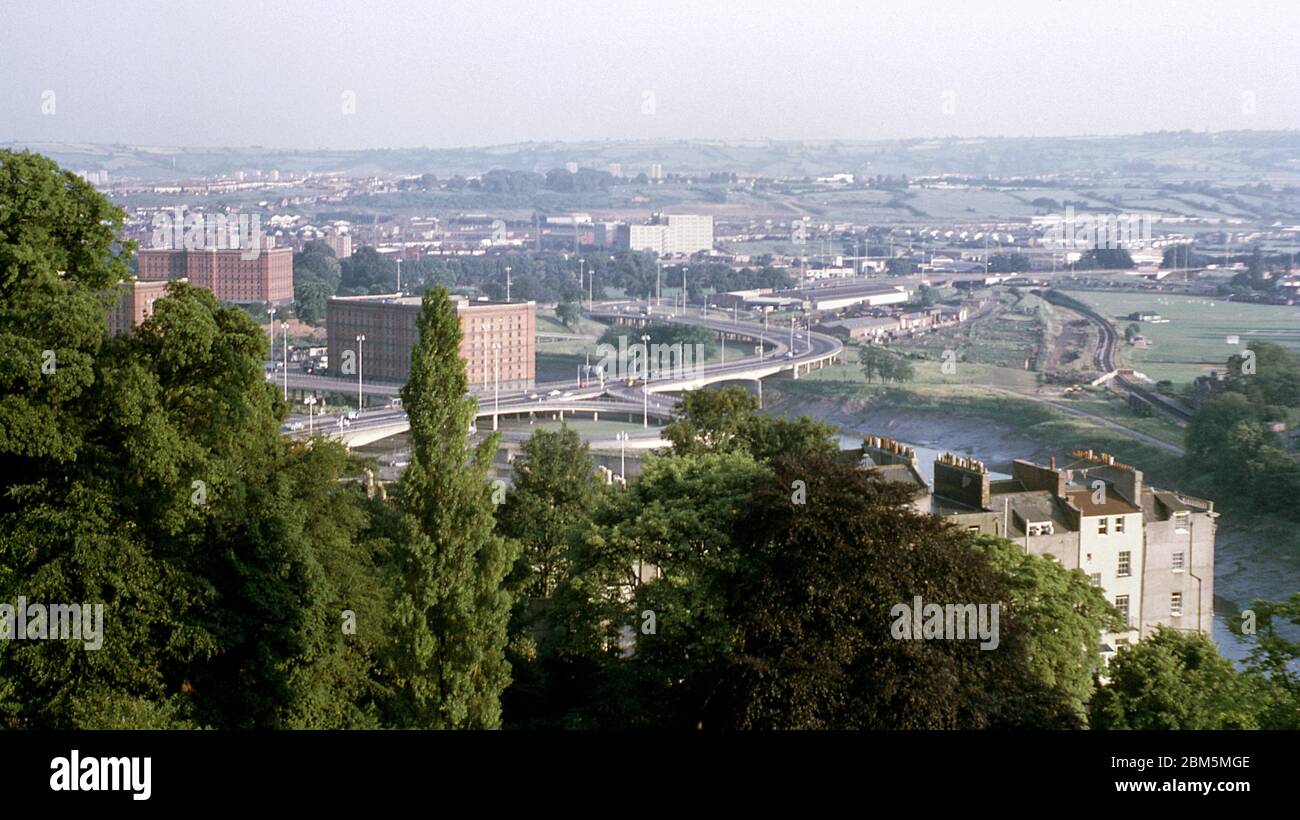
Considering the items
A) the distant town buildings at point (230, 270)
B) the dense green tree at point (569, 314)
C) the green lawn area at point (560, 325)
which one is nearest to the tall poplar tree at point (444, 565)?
the green lawn area at point (560, 325)

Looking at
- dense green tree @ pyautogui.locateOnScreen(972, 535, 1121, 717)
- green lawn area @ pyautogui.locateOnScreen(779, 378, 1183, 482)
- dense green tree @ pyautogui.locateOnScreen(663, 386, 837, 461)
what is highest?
dense green tree @ pyautogui.locateOnScreen(663, 386, 837, 461)

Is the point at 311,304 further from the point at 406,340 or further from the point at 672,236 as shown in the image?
the point at 672,236

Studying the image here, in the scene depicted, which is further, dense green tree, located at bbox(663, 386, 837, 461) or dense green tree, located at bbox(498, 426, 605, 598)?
dense green tree, located at bbox(663, 386, 837, 461)

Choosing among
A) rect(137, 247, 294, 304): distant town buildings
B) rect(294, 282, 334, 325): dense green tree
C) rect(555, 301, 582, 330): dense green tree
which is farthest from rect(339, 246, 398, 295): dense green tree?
rect(555, 301, 582, 330): dense green tree

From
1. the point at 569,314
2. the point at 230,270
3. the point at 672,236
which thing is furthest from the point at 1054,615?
the point at 672,236

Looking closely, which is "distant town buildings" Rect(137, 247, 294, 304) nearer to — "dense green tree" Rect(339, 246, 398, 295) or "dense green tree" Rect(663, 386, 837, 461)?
"dense green tree" Rect(339, 246, 398, 295)

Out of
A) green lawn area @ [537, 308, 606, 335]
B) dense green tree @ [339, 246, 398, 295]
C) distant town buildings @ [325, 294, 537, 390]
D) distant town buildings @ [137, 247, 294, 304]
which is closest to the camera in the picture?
distant town buildings @ [325, 294, 537, 390]
